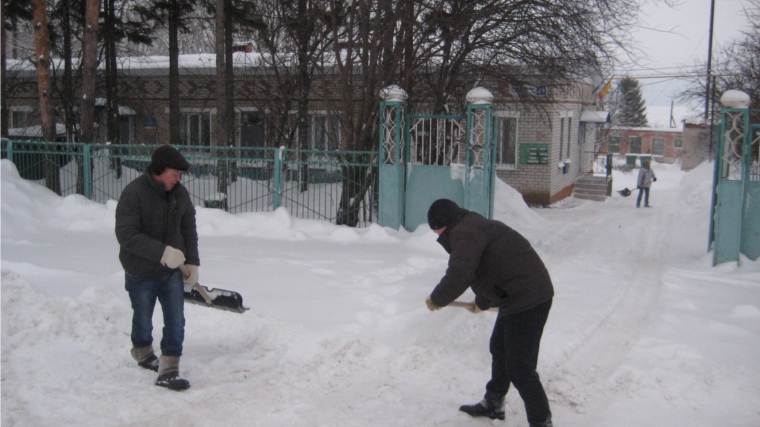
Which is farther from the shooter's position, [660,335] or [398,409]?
[660,335]

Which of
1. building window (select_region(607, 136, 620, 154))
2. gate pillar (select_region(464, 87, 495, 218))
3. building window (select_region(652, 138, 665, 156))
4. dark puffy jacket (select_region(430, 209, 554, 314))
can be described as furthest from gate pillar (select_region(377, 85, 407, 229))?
building window (select_region(652, 138, 665, 156))

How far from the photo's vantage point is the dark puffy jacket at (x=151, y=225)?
421 cm

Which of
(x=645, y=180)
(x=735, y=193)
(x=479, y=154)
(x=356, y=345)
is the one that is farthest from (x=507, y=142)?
(x=356, y=345)

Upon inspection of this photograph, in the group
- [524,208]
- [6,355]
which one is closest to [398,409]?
[6,355]

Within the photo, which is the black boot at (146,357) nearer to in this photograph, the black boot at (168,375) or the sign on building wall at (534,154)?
the black boot at (168,375)

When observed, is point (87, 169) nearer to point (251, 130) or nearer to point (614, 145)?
point (251, 130)

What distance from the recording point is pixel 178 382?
4.47m

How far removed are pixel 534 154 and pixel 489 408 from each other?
14.4 m

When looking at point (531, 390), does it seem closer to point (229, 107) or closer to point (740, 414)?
point (740, 414)

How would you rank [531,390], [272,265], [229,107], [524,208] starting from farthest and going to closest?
[229,107] → [524,208] → [272,265] → [531,390]

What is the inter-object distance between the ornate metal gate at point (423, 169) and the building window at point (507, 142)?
26.7 ft

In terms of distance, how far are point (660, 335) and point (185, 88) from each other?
1767 cm

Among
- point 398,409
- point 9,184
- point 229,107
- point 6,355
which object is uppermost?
point 229,107

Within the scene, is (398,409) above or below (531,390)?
below
